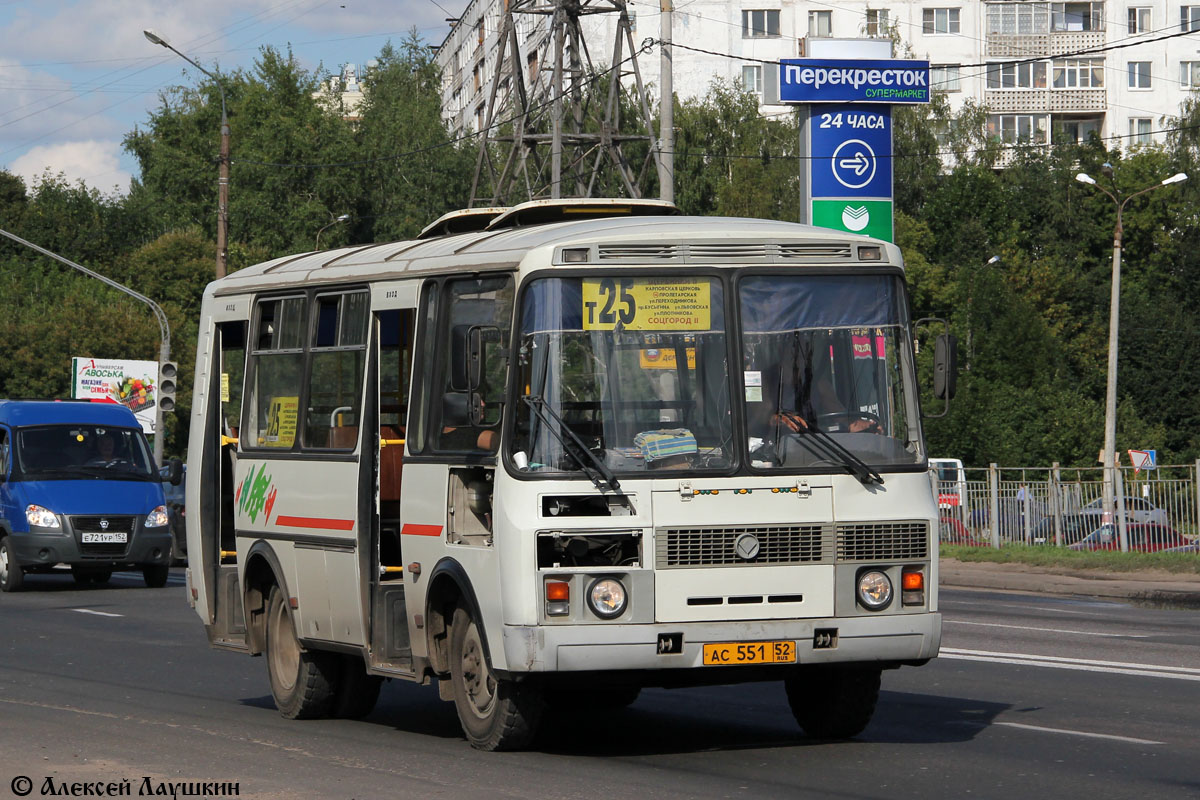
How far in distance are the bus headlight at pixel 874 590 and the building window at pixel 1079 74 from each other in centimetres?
7945

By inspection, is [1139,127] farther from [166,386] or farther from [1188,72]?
[166,386]

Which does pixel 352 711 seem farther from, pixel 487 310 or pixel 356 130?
pixel 356 130

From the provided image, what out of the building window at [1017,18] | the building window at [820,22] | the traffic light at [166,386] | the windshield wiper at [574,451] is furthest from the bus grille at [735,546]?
the building window at [1017,18]

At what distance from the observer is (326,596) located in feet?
36.8

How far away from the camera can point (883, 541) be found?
377 inches

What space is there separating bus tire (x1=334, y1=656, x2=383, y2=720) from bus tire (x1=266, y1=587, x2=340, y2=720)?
0.06 metres

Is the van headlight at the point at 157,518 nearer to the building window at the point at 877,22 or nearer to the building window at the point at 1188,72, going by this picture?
the building window at the point at 877,22

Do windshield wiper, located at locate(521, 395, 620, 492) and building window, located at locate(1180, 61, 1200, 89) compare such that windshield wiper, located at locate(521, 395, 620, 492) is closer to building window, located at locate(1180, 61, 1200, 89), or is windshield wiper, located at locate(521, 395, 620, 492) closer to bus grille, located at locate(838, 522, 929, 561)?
bus grille, located at locate(838, 522, 929, 561)

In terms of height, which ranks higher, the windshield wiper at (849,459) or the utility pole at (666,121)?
the utility pole at (666,121)

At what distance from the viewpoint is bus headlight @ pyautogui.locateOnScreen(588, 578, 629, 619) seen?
30.0 ft

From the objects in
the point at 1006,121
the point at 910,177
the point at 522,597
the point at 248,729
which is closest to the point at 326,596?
the point at 248,729

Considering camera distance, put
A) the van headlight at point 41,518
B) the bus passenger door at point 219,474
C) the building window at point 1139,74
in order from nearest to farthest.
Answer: the bus passenger door at point 219,474 < the van headlight at point 41,518 < the building window at point 1139,74

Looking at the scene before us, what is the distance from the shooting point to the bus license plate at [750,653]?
30.3 feet

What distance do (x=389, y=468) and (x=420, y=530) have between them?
2.53ft
